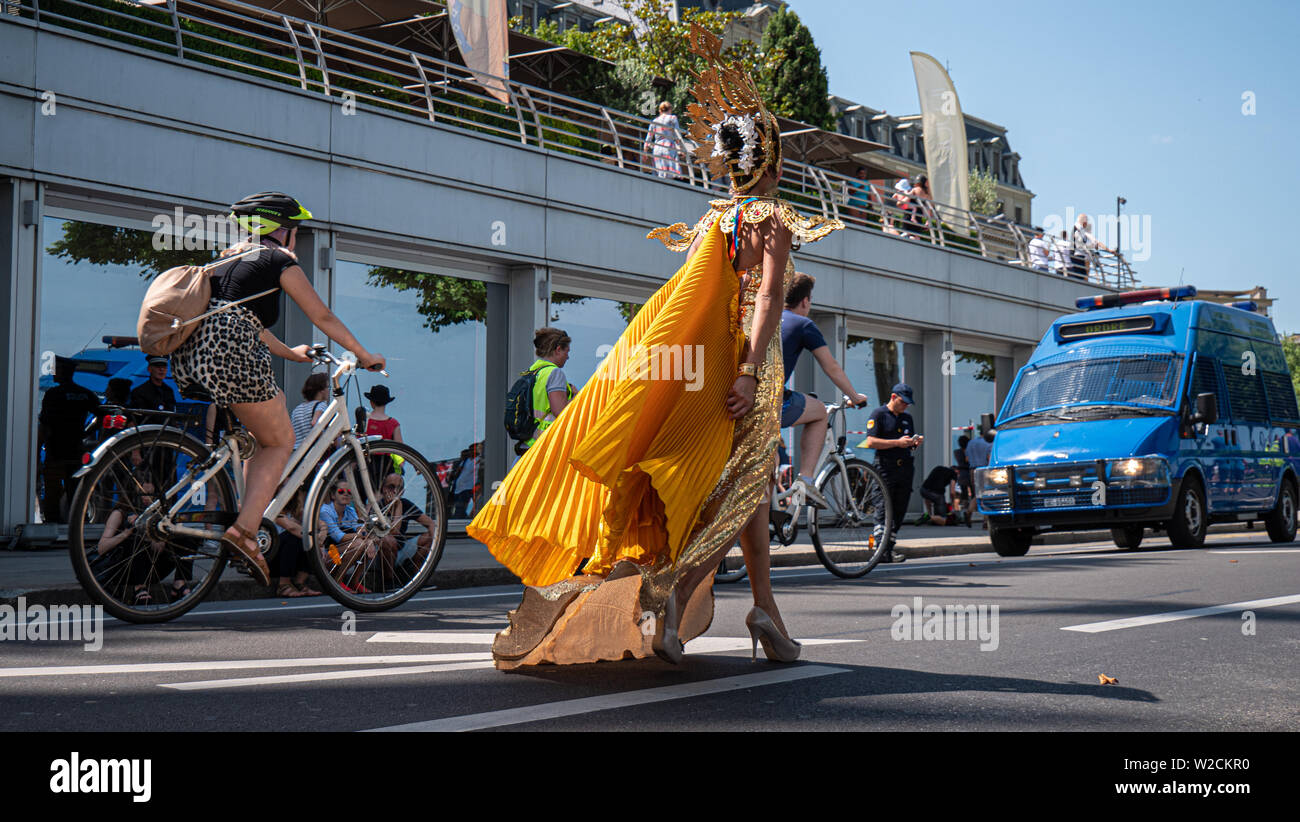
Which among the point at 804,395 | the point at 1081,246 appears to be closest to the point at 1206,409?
the point at 804,395

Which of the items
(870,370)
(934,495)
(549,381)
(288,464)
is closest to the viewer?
(288,464)

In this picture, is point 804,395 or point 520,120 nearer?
point 804,395

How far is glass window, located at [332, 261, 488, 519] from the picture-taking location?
1644 centimetres

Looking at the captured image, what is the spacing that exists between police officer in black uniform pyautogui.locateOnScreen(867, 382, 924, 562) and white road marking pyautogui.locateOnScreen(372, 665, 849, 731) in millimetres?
7421

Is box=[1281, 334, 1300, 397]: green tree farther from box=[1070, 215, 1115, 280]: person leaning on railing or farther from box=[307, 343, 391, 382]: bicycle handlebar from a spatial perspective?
box=[307, 343, 391, 382]: bicycle handlebar

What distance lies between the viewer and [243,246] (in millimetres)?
6855

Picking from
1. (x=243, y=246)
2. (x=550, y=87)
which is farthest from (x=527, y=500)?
(x=550, y=87)

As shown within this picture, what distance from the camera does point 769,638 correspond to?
5215 millimetres

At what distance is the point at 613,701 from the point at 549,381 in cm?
556

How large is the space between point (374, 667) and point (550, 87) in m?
21.0

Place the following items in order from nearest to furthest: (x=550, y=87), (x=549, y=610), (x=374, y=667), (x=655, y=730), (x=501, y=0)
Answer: (x=655, y=730), (x=549, y=610), (x=374, y=667), (x=501, y=0), (x=550, y=87)

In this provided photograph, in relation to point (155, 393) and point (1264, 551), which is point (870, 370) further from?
point (155, 393)

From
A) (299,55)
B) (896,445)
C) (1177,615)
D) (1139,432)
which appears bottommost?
(1177,615)
